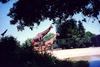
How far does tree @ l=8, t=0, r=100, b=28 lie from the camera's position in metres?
13.8

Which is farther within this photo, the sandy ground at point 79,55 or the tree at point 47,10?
the sandy ground at point 79,55

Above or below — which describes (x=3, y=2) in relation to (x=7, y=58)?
above

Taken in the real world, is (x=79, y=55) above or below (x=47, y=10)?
below

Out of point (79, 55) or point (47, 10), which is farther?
point (79, 55)

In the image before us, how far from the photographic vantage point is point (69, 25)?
51.8ft

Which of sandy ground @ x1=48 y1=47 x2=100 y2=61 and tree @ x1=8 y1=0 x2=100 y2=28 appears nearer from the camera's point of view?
tree @ x1=8 y1=0 x2=100 y2=28

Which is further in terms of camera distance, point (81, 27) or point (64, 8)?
point (81, 27)

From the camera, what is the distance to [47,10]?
49.1ft

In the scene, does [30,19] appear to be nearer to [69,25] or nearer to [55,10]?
[55,10]

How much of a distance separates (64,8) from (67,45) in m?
29.2

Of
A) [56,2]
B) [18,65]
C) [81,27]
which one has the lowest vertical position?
[18,65]

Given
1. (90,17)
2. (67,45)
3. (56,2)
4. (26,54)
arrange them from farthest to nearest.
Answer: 1. (67,45)
2. (26,54)
3. (90,17)
4. (56,2)

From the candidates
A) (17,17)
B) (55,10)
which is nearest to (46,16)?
(55,10)

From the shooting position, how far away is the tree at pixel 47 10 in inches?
544
